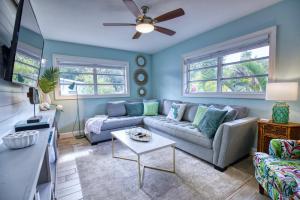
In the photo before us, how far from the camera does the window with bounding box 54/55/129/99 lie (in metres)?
3.72

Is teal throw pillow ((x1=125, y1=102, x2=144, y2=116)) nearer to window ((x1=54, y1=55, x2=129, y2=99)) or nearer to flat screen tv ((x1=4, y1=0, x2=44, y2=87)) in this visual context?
window ((x1=54, y1=55, x2=129, y2=99))

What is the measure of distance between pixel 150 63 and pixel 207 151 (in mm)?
3628

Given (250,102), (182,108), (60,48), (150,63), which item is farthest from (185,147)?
(60,48)

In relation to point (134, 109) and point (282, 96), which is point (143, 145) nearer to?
point (282, 96)

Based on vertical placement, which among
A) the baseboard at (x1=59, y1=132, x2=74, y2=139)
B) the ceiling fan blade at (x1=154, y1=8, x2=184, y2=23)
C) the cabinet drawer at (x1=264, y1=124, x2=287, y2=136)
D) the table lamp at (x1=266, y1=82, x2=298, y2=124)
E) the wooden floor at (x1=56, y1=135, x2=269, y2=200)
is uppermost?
the ceiling fan blade at (x1=154, y1=8, x2=184, y2=23)

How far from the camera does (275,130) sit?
6.74 ft

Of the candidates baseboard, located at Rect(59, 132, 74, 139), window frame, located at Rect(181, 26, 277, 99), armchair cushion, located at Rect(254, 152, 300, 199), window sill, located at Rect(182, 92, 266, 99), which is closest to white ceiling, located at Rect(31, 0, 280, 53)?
window frame, located at Rect(181, 26, 277, 99)

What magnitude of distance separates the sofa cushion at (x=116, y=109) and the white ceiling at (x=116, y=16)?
164cm

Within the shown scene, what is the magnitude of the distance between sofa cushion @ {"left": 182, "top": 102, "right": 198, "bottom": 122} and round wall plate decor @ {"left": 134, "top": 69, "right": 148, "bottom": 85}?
2027 mm

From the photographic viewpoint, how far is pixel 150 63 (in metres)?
5.11

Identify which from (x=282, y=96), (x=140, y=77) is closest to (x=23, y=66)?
(x=282, y=96)

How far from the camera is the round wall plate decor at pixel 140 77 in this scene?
15.7 feet

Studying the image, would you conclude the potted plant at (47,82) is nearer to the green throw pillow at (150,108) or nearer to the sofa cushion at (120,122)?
the sofa cushion at (120,122)

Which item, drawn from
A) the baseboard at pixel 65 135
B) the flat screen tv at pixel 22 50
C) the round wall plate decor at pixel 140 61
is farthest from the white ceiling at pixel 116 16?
the baseboard at pixel 65 135
